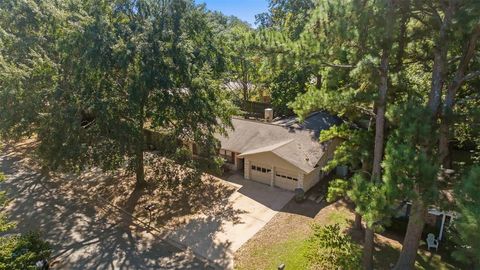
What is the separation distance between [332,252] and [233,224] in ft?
15.9

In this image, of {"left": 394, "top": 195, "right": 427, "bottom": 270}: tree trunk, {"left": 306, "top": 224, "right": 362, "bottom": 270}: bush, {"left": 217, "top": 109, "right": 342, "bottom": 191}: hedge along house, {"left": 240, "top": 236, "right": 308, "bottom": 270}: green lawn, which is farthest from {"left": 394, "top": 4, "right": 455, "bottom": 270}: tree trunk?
{"left": 217, "top": 109, "right": 342, "bottom": 191}: hedge along house

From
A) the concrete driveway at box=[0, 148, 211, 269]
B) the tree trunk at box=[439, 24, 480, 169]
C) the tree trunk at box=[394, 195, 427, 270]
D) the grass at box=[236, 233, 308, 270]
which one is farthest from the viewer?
the concrete driveway at box=[0, 148, 211, 269]

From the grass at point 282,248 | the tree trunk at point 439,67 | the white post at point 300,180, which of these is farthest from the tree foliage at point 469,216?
the white post at point 300,180

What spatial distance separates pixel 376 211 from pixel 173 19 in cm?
1177

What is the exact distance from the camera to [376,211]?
800cm

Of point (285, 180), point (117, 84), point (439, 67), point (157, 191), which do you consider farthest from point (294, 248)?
point (117, 84)

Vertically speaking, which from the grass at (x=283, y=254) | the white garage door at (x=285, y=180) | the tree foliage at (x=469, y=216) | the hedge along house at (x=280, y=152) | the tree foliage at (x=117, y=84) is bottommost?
the grass at (x=283, y=254)

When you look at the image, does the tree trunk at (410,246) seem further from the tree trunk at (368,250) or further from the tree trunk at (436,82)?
the tree trunk at (368,250)

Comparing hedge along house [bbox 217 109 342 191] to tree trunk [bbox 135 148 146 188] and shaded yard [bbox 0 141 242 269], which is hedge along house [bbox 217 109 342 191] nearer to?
shaded yard [bbox 0 141 242 269]

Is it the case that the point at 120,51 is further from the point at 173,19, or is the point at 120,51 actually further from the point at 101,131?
the point at 101,131

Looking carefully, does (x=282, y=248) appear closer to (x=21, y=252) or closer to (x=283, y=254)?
(x=283, y=254)

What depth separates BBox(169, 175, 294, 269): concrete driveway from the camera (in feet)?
44.7

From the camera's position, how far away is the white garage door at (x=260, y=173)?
1908 cm

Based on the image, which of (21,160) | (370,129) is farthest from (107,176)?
(370,129)
